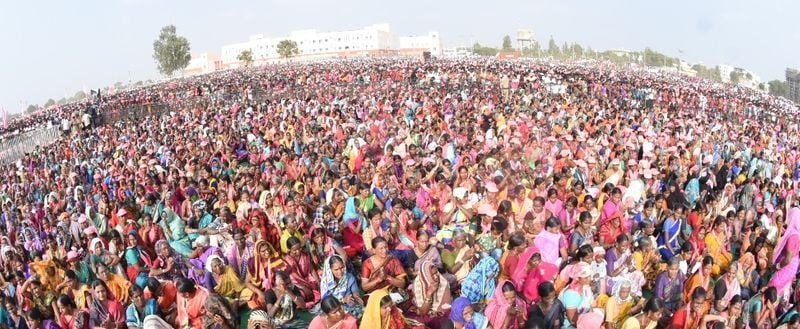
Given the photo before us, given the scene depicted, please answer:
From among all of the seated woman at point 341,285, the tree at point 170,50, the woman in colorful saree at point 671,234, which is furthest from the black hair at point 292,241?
the tree at point 170,50

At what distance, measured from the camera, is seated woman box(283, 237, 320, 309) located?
4.85m

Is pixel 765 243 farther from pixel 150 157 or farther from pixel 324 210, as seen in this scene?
pixel 150 157

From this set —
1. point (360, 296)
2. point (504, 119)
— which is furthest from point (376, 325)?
point (504, 119)

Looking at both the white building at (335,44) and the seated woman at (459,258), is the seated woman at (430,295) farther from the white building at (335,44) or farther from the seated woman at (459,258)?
the white building at (335,44)

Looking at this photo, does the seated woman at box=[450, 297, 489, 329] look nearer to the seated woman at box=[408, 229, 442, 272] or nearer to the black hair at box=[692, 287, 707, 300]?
the seated woman at box=[408, 229, 442, 272]

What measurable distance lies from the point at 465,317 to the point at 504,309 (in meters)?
0.29

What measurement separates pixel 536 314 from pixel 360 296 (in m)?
1.42

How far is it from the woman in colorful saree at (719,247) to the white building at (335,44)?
91881 millimetres

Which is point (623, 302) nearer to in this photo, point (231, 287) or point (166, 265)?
point (231, 287)

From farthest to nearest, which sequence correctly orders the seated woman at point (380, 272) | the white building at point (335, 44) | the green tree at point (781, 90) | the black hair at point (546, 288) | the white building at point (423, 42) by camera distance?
the white building at point (423, 42) < the white building at point (335, 44) < the green tree at point (781, 90) < the seated woman at point (380, 272) < the black hair at point (546, 288)

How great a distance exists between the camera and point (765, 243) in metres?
5.26

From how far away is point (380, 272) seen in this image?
14.9ft

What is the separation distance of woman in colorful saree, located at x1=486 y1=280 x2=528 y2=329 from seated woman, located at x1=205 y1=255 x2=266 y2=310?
200 centimetres

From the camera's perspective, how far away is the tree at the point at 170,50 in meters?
57.9
